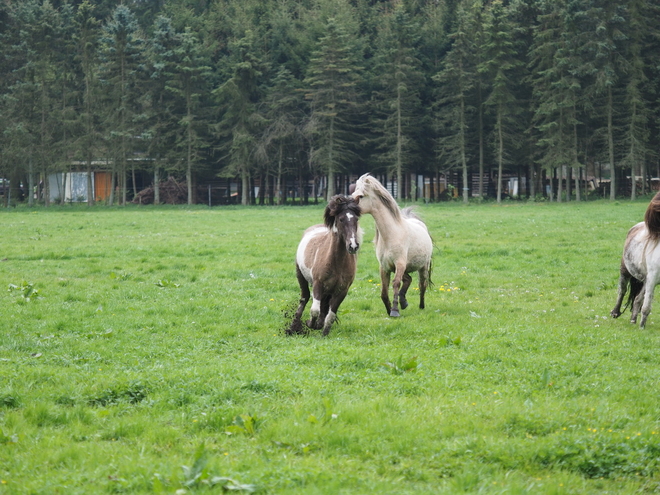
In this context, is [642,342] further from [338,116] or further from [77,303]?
[338,116]

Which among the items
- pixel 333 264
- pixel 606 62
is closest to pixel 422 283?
pixel 333 264

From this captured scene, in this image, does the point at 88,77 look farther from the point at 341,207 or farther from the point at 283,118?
the point at 341,207

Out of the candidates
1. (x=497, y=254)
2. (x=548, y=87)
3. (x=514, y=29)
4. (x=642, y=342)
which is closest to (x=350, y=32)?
(x=514, y=29)

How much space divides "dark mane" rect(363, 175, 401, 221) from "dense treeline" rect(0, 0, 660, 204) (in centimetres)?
4017

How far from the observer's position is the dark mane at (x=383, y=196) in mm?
11086

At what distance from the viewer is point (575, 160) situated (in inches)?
1928

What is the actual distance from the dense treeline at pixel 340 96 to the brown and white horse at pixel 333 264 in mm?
42233

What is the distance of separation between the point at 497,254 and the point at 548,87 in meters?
35.6

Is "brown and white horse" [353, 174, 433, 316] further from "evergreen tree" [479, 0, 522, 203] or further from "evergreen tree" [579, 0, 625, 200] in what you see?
"evergreen tree" [479, 0, 522, 203]

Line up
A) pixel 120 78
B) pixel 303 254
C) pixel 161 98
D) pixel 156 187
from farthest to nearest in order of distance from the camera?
pixel 161 98 → pixel 156 187 → pixel 120 78 → pixel 303 254

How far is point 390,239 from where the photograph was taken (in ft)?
36.7

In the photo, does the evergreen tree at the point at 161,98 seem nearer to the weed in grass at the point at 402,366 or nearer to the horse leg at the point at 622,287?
the horse leg at the point at 622,287

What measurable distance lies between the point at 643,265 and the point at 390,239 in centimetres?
369

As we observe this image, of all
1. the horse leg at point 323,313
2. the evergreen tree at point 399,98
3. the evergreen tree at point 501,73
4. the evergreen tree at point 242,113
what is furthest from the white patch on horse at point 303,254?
the evergreen tree at point 242,113
